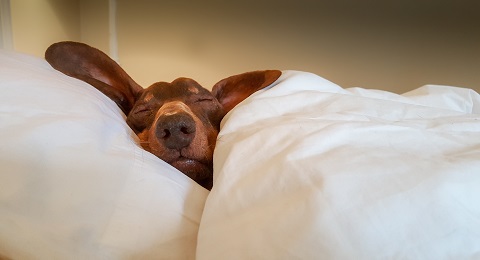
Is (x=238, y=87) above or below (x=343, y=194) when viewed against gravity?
below

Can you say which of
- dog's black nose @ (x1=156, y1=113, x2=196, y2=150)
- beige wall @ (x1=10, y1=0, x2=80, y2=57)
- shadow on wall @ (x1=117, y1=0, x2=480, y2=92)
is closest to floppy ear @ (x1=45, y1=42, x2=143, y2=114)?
dog's black nose @ (x1=156, y1=113, x2=196, y2=150)

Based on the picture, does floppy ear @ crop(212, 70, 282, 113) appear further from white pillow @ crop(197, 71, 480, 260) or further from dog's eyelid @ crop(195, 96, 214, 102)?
white pillow @ crop(197, 71, 480, 260)

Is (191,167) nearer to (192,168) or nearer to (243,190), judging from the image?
(192,168)

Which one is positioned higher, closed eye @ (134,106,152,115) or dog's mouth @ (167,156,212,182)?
closed eye @ (134,106,152,115)

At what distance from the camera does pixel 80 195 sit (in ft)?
1.50

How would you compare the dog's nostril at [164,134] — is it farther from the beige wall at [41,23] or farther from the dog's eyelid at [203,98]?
the beige wall at [41,23]

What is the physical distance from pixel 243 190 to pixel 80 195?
0.21 metres

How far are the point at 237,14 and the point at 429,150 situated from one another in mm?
1292

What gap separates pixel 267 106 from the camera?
669 mm

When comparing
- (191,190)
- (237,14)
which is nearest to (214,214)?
(191,190)

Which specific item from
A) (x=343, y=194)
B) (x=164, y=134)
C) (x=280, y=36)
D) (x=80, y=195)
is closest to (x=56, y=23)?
(x=280, y=36)

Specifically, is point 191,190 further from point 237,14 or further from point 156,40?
point 156,40

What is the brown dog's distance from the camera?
2.21 feet

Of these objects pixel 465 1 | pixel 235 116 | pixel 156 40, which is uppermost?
pixel 465 1
